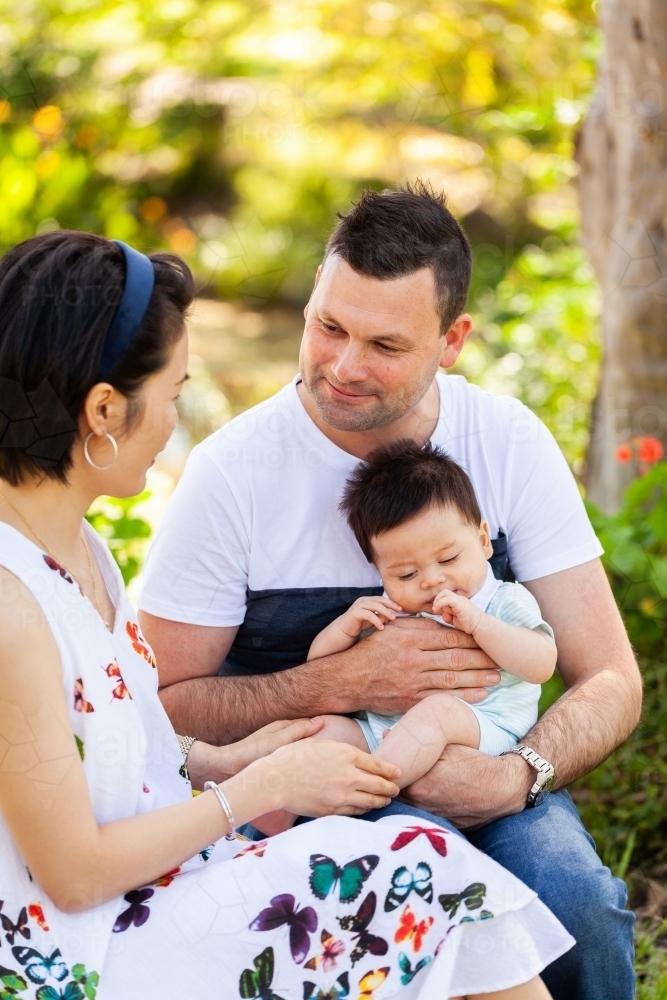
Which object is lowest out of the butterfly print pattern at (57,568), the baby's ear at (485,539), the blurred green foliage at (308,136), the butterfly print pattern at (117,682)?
the baby's ear at (485,539)

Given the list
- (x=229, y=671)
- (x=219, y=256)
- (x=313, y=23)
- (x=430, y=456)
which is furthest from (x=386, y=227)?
(x=219, y=256)

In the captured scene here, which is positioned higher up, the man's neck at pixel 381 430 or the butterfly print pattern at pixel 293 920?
the man's neck at pixel 381 430

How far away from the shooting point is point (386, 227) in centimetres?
218

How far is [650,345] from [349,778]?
2454 millimetres

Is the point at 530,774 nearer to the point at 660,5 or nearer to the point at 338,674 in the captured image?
the point at 338,674

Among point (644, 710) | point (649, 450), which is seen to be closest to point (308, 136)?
point (649, 450)

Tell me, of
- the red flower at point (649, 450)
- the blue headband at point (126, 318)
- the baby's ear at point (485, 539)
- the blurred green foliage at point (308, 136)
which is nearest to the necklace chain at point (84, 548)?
the blue headband at point (126, 318)

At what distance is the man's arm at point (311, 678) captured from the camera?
6.76 ft

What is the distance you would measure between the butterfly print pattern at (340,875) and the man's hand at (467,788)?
1.20 ft

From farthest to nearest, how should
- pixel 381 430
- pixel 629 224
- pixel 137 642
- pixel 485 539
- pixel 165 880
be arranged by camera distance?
pixel 629 224
pixel 381 430
pixel 485 539
pixel 137 642
pixel 165 880

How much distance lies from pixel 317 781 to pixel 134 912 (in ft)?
1.11

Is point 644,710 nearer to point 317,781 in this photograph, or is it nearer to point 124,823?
point 317,781

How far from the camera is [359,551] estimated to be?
87.4 inches

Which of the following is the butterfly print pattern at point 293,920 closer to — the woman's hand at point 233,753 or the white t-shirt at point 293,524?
the woman's hand at point 233,753
